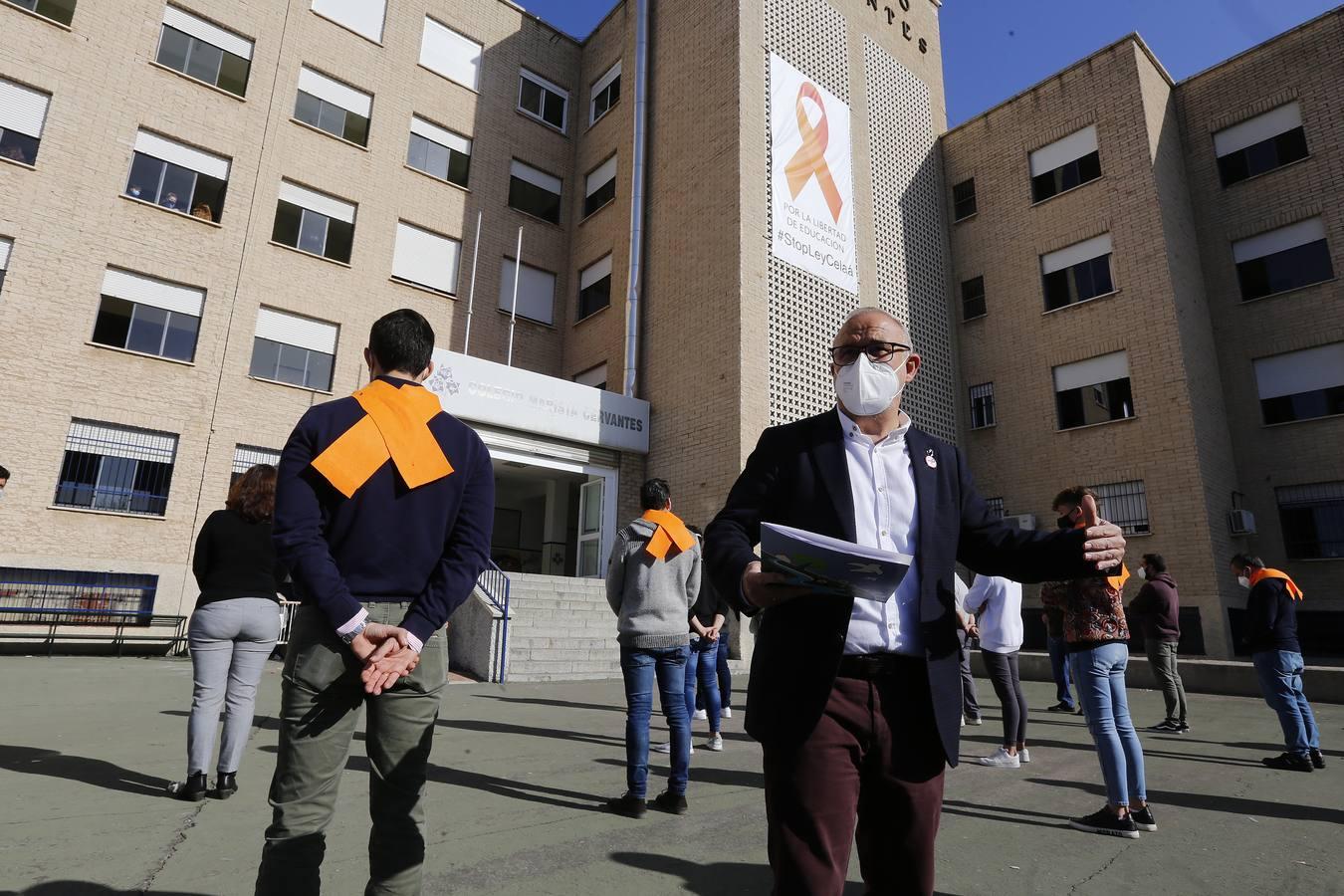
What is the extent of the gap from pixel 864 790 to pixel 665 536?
3021mm

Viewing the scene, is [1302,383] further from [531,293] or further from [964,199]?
[531,293]

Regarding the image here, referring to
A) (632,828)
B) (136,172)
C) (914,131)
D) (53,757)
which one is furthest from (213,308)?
(914,131)

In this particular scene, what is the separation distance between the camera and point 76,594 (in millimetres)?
13570

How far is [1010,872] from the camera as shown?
11.4 ft

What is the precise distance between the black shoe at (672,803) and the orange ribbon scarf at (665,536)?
139 cm

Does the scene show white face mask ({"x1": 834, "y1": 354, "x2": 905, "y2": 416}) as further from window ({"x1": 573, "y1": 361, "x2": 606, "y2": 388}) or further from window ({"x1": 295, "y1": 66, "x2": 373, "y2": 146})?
window ({"x1": 295, "y1": 66, "x2": 373, "y2": 146})

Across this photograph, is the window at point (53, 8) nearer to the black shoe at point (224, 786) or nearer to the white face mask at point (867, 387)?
the black shoe at point (224, 786)

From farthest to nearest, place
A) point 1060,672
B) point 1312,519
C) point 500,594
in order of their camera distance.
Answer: point 1312,519, point 500,594, point 1060,672

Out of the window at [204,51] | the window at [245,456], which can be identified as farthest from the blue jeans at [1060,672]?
the window at [204,51]

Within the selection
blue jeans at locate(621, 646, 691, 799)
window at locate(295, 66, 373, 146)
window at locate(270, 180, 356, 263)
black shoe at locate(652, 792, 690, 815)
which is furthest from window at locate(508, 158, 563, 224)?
black shoe at locate(652, 792, 690, 815)

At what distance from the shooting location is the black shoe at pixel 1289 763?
582 centimetres

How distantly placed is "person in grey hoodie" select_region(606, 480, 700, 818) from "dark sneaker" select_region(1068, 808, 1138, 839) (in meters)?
2.22

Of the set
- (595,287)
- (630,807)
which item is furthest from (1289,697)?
(595,287)

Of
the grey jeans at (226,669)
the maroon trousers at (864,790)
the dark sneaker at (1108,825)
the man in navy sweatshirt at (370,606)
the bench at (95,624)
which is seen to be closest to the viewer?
the maroon trousers at (864,790)
